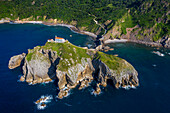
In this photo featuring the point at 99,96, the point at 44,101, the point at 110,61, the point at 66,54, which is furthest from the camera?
the point at 66,54

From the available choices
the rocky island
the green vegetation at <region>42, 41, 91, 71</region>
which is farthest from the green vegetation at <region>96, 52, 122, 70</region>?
the green vegetation at <region>42, 41, 91, 71</region>

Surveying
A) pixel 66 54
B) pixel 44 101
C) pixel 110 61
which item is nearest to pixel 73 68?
pixel 66 54

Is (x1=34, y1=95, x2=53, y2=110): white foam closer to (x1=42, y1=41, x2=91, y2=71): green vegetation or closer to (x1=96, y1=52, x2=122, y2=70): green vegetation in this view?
(x1=42, y1=41, x2=91, y2=71): green vegetation

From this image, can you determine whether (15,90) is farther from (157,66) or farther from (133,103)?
(157,66)

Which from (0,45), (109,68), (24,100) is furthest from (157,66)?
(0,45)

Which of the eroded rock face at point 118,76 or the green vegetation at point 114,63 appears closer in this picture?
the eroded rock face at point 118,76

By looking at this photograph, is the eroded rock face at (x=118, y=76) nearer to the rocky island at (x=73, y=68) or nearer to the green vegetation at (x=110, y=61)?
the rocky island at (x=73, y=68)

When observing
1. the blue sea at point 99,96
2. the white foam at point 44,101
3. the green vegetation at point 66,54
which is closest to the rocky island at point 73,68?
the green vegetation at point 66,54

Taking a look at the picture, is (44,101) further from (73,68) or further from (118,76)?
(118,76)
